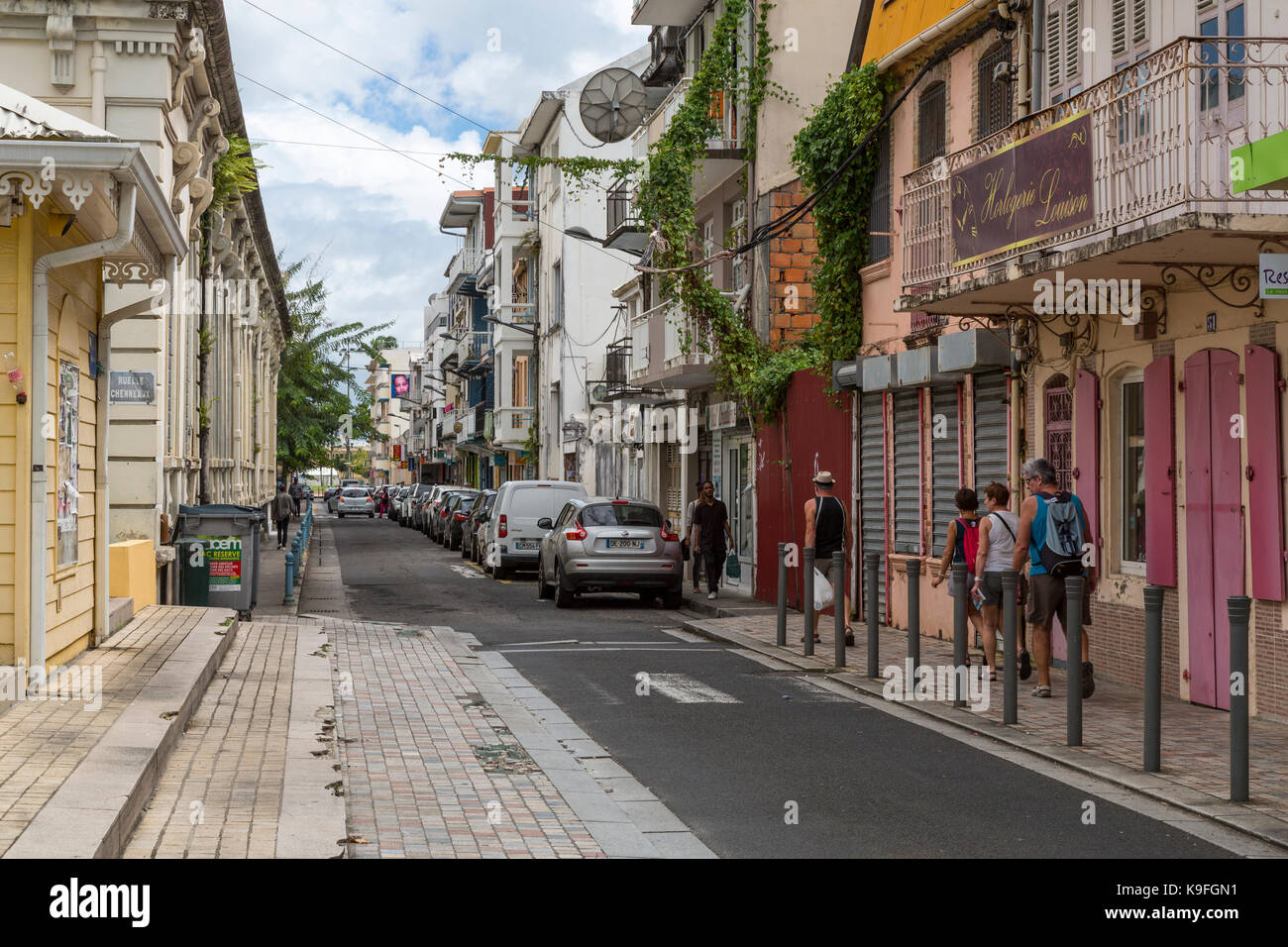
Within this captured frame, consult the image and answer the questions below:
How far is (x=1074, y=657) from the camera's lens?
9.57 meters

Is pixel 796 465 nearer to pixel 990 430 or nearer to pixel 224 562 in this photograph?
pixel 990 430

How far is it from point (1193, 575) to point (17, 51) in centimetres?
1303

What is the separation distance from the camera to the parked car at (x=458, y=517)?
37469mm

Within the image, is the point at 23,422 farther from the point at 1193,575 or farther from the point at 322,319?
the point at 322,319

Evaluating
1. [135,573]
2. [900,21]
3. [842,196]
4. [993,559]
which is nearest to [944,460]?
[842,196]

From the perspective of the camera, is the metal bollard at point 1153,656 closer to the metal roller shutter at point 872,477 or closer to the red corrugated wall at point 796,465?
the metal roller shutter at point 872,477

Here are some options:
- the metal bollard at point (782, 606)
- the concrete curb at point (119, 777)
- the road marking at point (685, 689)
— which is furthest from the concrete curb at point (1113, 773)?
the concrete curb at point (119, 777)

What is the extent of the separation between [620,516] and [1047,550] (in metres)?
10.4

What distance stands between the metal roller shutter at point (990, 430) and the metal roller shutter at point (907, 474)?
1.46m

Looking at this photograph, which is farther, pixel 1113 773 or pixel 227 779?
pixel 1113 773

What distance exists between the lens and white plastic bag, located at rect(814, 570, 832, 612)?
15250mm

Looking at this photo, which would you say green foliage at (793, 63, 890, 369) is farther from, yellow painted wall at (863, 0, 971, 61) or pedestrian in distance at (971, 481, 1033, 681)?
pedestrian in distance at (971, 481, 1033, 681)

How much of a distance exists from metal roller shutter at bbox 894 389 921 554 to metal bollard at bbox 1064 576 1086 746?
751cm

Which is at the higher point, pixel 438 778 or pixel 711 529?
pixel 711 529
